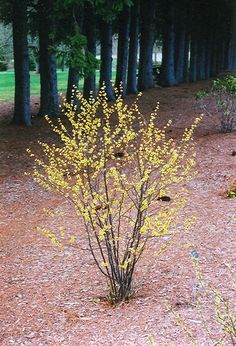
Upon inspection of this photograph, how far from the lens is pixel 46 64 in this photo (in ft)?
48.6

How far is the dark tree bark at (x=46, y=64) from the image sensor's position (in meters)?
14.4

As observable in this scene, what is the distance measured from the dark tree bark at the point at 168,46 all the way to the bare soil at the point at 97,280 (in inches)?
593

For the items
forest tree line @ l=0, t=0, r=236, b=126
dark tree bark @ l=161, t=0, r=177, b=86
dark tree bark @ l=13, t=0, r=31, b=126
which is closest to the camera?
forest tree line @ l=0, t=0, r=236, b=126

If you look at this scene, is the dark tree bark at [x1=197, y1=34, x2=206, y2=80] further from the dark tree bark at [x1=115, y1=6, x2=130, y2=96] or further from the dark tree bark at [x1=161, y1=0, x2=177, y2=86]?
the dark tree bark at [x1=115, y1=6, x2=130, y2=96]

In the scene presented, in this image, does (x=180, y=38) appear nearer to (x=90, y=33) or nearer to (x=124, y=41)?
(x=124, y=41)

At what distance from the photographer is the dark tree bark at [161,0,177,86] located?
22922 millimetres

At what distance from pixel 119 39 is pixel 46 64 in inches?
235

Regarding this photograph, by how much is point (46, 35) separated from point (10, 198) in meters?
6.82

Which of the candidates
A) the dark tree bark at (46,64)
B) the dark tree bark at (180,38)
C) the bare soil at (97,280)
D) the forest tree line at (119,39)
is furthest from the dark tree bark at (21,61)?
the dark tree bark at (180,38)

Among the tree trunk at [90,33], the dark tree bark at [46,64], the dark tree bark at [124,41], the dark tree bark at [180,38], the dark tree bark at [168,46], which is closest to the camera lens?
the dark tree bark at [46,64]

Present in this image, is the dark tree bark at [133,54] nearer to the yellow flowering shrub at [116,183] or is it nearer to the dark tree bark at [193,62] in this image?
the dark tree bark at [193,62]

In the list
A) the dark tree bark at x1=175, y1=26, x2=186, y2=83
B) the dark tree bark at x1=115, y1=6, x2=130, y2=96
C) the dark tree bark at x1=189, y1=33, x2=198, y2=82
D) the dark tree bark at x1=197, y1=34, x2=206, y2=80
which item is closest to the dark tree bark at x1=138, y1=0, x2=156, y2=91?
the dark tree bark at x1=115, y1=6, x2=130, y2=96

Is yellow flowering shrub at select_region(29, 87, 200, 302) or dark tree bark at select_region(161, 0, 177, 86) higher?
dark tree bark at select_region(161, 0, 177, 86)

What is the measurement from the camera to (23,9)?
13.8 m
